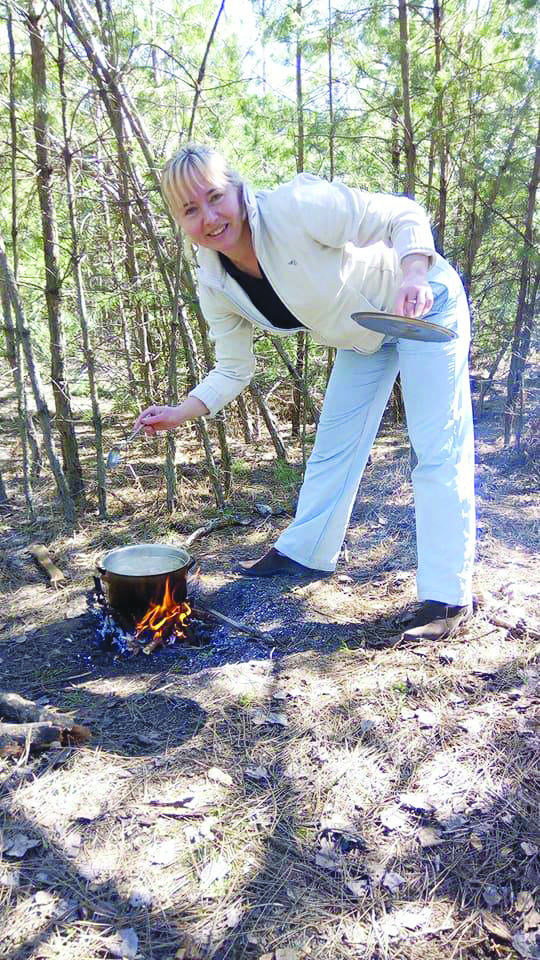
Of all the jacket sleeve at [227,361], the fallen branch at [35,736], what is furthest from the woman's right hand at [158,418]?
the fallen branch at [35,736]

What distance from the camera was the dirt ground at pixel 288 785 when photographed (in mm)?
1559

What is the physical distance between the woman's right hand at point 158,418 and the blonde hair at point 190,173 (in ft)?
2.81

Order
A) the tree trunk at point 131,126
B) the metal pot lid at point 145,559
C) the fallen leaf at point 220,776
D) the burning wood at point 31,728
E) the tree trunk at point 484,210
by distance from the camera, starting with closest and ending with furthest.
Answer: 1. the fallen leaf at point 220,776
2. the burning wood at point 31,728
3. the metal pot lid at point 145,559
4. the tree trunk at point 131,126
5. the tree trunk at point 484,210

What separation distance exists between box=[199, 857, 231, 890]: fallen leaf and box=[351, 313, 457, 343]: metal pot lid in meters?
1.70

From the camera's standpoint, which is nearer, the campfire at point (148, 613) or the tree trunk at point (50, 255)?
the campfire at point (148, 613)

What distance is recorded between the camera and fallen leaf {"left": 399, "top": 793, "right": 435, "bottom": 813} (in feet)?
6.17

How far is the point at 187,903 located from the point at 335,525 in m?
1.93

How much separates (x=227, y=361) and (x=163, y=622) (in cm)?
125

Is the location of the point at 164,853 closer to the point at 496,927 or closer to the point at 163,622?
the point at 496,927

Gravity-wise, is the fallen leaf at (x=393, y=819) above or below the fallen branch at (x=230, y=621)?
below

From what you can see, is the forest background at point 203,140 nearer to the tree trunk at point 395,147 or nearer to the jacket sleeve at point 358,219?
the tree trunk at point 395,147

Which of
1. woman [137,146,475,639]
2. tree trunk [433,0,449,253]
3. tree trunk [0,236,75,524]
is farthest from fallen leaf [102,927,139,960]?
tree trunk [433,0,449,253]

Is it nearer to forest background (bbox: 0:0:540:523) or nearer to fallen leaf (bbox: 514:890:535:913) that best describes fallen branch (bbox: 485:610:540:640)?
fallen leaf (bbox: 514:890:535:913)

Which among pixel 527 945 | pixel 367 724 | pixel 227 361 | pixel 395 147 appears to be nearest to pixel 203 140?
pixel 227 361
